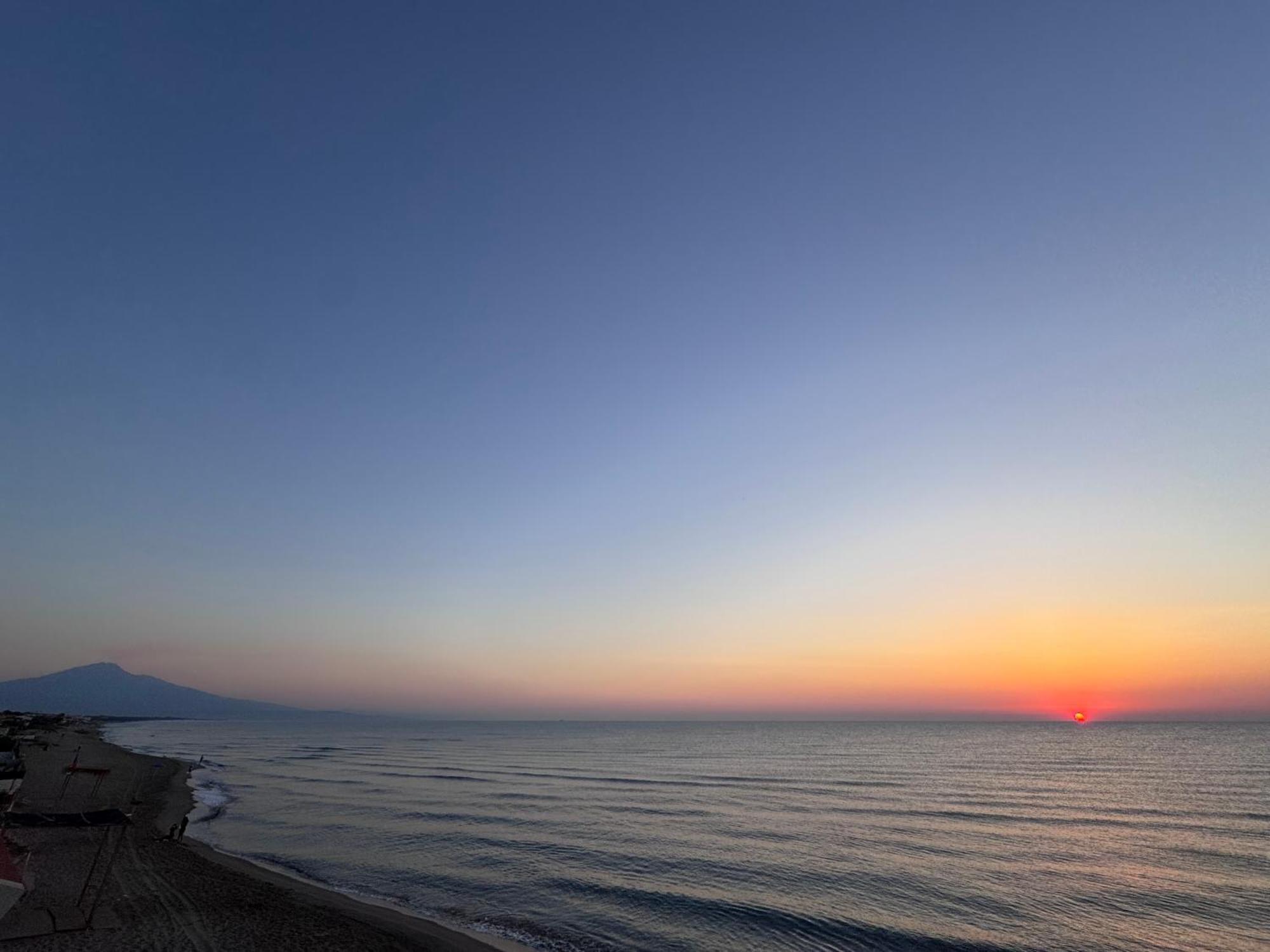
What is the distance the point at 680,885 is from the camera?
85.3 ft

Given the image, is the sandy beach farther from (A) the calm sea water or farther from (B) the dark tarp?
(B) the dark tarp

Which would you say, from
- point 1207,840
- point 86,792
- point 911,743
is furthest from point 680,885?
point 911,743

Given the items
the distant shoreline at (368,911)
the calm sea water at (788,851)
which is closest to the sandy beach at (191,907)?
the distant shoreline at (368,911)

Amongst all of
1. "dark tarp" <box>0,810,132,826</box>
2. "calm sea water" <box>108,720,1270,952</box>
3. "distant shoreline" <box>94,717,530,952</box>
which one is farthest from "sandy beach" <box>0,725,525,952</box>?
"dark tarp" <box>0,810,132,826</box>

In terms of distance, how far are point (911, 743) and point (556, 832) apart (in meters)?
122

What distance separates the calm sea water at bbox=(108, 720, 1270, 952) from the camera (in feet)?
70.5

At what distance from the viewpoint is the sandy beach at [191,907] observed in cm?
1781

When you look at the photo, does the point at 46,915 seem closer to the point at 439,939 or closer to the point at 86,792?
the point at 439,939

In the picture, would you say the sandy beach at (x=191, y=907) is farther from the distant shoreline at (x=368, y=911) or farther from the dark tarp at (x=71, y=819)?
the dark tarp at (x=71, y=819)

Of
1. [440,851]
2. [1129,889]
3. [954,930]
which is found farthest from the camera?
[440,851]

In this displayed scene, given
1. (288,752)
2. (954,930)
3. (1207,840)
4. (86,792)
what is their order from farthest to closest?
(288,752), (86,792), (1207,840), (954,930)

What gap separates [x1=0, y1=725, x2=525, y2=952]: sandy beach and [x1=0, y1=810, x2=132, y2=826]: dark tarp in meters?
2.85

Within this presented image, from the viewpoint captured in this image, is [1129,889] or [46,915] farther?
[1129,889]

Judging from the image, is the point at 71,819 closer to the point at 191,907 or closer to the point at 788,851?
the point at 191,907
